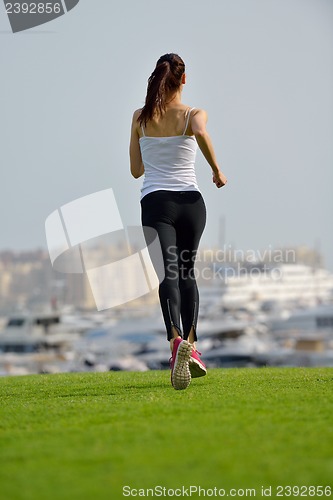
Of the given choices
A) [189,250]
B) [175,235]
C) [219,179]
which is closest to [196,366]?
[189,250]

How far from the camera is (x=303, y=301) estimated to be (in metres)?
102

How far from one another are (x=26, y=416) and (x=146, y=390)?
1491mm

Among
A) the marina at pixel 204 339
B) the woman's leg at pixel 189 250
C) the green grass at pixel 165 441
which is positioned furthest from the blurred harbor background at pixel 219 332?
the green grass at pixel 165 441

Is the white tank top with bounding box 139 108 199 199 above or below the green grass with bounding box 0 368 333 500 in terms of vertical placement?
above

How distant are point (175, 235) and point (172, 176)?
0.38 metres

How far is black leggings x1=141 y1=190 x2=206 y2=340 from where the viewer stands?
6.09m

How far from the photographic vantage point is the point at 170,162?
20.1 feet

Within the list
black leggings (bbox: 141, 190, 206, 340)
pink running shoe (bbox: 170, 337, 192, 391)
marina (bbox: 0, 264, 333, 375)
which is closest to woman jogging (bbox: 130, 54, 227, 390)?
black leggings (bbox: 141, 190, 206, 340)

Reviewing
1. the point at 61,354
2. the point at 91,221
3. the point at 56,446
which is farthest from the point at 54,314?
the point at 56,446

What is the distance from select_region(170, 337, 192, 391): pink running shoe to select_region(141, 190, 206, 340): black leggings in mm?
268

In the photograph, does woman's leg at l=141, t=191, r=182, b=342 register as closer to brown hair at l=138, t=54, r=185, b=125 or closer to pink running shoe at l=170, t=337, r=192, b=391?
pink running shoe at l=170, t=337, r=192, b=391

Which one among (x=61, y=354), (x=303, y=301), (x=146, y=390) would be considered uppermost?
(x=146, y=390)

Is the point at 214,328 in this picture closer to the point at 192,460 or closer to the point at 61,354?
the point at 61,354

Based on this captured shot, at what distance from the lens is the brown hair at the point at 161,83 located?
243 inches
